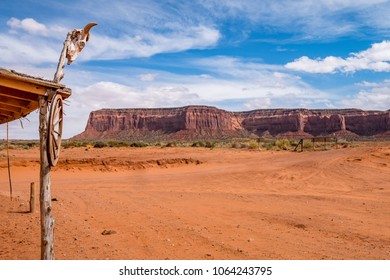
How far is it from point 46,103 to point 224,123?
408ft

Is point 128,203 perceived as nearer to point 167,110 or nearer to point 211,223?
point 211,223

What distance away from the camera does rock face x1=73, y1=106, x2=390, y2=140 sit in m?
118

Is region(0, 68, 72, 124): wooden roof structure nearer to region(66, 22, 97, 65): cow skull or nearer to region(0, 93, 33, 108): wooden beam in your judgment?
region(0, 93, 33, 108): wooden beam

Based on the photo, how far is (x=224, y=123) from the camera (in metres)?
130

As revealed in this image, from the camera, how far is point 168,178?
19.8 metres

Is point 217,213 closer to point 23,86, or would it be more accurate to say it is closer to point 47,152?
point 47,152

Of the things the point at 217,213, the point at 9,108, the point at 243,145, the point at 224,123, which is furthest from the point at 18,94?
the point at 224,123

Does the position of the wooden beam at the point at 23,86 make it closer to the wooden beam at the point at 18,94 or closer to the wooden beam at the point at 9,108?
the wooden beam at the point at 18,94

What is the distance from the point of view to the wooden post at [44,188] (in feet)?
21.4

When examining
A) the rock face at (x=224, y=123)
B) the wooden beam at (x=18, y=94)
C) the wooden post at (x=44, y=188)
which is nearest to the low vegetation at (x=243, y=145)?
the wooden beam at (x=18, y=94)

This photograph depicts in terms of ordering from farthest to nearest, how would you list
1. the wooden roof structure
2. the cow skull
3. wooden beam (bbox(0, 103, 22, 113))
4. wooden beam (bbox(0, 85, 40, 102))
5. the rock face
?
the rock face < wooden beam (bbox(0, 103, 22, 113)) < the cow skull < wooden beam (bbox(0, 85, 40, 102)) < the wooden roof structure

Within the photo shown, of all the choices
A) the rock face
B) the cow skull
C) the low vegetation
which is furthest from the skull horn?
the rock face

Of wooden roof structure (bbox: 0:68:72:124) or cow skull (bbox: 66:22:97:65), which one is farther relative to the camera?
cow skull (bbox: 66:22:97:65)

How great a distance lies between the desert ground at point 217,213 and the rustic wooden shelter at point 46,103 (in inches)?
36.5
